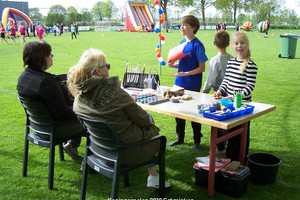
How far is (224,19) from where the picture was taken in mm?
77062

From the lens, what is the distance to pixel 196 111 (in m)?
2.98

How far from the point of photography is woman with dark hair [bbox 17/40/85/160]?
9.98ft

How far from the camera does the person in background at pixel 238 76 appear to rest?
3.38 meters

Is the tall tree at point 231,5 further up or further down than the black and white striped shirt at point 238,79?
further up

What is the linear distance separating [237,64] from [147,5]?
179ft

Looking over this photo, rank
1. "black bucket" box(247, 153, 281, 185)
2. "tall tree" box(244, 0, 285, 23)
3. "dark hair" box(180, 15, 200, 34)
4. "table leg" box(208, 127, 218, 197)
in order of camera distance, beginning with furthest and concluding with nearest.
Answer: "tall tree" box(244, 0, 285, 23) → "dark hair" box(180, 15, 200, 34) → "black bucket" box(247, 153, 281, 185) → "table leg" box(208, 127, 218, 197)

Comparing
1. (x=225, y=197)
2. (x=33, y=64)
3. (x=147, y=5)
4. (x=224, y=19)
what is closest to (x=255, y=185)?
(x=225, y=197)

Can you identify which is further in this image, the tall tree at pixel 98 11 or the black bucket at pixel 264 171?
the tall tree at pixel 98 11

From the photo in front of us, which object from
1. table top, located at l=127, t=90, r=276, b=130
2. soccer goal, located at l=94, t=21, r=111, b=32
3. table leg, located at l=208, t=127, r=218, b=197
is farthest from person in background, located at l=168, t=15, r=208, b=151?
soccer goal, located at l=94, t=21, r=111, b=32

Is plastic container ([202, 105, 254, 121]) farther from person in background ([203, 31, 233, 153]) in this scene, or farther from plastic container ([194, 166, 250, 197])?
person in background ([203, 31, 233, 153])

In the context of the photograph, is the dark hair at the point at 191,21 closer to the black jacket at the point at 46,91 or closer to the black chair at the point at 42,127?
the black jacket at the point at 46,91

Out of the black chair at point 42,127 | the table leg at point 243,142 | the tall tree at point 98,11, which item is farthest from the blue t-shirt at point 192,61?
the tall tree at point 98,11

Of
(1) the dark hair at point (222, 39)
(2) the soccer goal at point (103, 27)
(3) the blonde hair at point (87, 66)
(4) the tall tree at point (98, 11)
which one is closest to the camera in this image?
(3) the blonde hair at point (87, 66)

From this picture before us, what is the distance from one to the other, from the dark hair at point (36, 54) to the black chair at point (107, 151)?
89 cm
